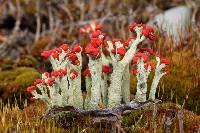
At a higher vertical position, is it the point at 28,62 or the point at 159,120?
the point at 28,62

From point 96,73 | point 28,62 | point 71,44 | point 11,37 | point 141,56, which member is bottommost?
point 96,73

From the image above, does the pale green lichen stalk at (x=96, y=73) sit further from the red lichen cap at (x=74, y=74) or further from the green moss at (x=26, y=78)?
the green moss at (x=26, y=78)

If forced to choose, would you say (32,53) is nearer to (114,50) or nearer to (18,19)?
(18,19)

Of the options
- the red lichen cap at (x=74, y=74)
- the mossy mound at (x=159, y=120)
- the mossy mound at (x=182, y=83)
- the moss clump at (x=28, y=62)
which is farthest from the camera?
the moss clump at (x=28, y=62)

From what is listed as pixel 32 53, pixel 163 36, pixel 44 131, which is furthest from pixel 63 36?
pixel 44 131

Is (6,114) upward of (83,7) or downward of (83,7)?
downward

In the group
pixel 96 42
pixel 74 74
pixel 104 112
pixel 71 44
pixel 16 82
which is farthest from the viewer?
pixel 71 44

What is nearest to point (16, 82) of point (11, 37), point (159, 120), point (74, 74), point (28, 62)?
point (28, 62)

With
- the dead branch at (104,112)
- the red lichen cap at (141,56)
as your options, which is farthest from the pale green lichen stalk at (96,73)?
the dead branch at (104,112)

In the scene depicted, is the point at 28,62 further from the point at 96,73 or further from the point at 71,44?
the point at 96,73
